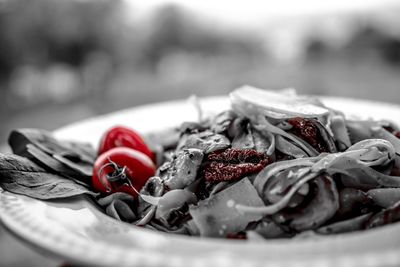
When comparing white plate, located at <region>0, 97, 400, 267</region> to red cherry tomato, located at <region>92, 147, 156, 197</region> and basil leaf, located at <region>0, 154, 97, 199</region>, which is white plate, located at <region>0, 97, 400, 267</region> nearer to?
basil leaf, located at <region>0, 154, 97, 199</region>

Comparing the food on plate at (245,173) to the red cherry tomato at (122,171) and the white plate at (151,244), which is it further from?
the white plate at (151,244)

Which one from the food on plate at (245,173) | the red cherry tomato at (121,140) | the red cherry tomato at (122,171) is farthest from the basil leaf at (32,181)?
the red cherry tomato at (121,140)

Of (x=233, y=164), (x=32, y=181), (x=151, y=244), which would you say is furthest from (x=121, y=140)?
(x=151, y=244)

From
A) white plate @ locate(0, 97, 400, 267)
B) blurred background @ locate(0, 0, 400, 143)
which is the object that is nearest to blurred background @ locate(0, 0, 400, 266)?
blurred background @ locate(0, 0, 400, 143)

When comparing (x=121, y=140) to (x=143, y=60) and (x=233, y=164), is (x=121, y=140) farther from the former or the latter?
(x=143, y=60)

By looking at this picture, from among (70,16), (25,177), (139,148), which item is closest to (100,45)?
(70,16)

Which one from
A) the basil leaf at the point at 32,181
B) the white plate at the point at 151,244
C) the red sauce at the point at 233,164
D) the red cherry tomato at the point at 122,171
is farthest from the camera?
the red cherry tomato at the point at 122,171

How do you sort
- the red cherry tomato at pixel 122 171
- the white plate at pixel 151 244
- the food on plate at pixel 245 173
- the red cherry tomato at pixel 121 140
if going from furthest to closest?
the red cherry tomato at pixel 121 140 → the red cherry tomato at pixel 122 171 → the food on plate at pixel 245 173 → the white plate at pixel 151 244

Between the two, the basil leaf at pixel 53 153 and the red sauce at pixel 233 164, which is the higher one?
the red sauce at pixel 233 164
